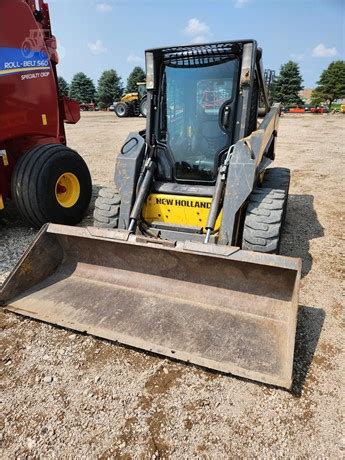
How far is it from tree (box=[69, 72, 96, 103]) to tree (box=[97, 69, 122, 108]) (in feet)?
8.56

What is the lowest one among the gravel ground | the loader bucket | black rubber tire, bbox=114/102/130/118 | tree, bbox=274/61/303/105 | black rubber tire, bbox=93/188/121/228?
the gravel ground

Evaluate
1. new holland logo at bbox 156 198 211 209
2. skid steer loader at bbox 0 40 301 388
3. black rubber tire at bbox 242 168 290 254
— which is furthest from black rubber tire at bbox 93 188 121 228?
black rubber tire at bbox 242 168 290 254

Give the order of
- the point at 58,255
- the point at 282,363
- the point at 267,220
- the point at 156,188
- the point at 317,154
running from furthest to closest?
the point at 317,154 < the point at 156,188 < the point at 58,255 < the point at 267,220 < the point at 282,363

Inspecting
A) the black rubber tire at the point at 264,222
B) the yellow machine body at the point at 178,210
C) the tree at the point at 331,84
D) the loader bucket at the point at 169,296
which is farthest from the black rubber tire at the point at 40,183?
the tree at the point at 331,84

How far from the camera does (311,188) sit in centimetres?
708

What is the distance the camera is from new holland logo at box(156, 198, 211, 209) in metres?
3.55

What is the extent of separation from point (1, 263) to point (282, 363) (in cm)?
322

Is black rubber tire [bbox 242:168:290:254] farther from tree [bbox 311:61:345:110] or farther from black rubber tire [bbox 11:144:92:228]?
tree [bbox 311:61:345:110]

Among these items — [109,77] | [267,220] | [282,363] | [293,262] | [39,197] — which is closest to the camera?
[282,363]

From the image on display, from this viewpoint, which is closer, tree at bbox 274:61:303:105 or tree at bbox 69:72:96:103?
tree at bbox 274:61:303:105

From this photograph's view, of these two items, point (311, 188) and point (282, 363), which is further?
point (311, 188)

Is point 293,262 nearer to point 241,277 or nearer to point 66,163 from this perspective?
point 241,277

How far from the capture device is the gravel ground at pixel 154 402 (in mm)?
1972

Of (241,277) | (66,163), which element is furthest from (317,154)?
(241,277)
